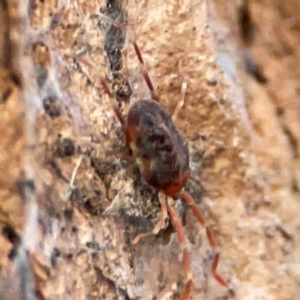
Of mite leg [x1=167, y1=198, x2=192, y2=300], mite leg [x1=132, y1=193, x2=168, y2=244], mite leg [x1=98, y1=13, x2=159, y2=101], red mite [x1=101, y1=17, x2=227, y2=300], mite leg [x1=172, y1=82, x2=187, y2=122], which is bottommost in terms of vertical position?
mite leg [x1=167, y1=198, x2=192, y2=300]

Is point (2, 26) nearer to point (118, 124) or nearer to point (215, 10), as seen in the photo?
point (118, 124)

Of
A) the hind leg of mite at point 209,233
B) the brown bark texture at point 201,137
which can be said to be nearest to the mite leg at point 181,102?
the brown bark texture at point 201,137

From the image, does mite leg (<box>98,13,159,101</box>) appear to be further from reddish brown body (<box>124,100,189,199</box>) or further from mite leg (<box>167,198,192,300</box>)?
mite leg (<box>167,198,192,300</box>)

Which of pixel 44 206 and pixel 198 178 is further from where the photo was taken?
pixel 198 178

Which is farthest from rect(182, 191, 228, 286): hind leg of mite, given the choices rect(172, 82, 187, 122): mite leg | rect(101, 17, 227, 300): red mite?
rect(172, 82, 187, 122): mite leg

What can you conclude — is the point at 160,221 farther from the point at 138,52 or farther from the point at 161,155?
the point at 138,52

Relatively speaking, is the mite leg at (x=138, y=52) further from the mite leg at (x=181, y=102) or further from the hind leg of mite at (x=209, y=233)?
the hind leg of mite at (x=209, y=233)

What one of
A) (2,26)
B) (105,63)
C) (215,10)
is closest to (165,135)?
(105,63)
